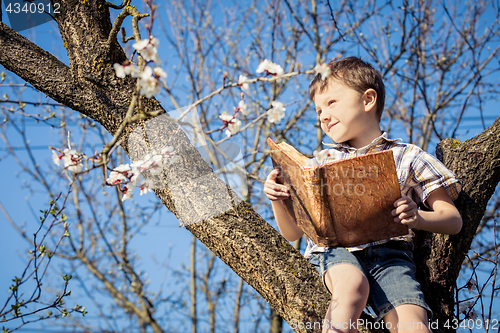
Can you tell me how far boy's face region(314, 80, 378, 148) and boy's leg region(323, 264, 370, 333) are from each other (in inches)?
23.9

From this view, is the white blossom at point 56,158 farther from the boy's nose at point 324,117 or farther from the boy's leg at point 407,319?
the boy's leg at point 407,319

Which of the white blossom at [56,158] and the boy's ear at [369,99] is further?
the boy's ear at [369,99]

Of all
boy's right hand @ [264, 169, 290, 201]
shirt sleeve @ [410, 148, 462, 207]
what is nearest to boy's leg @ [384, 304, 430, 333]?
shirt sleeve @ [410, 148, 462, 207]

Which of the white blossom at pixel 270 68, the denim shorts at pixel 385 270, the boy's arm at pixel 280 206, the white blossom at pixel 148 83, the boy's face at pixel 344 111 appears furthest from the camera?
the boy's face at pixel 344 111

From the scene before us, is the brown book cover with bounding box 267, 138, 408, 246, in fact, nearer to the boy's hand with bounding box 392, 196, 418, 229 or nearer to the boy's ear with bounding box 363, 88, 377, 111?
the boy's hand with bounding box 392, 196, 418, 229

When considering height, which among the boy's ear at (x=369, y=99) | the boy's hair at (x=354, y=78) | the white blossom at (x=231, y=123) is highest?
the boy's hair at (x=354, y=78)

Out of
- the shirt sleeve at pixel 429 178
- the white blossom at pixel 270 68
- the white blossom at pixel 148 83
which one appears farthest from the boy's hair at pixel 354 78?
the white blossom at pixel 148 83

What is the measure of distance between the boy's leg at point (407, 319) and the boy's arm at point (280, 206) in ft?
1.65

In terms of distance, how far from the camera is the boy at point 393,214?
1.19 metres

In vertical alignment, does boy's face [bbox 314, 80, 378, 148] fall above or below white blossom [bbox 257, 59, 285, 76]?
above

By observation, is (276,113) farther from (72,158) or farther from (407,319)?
(407,319)

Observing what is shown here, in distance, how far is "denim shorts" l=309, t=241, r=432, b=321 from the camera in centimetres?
126

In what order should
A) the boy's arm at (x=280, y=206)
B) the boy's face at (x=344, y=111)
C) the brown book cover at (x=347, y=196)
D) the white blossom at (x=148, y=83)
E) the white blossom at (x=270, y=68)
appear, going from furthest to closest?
the boy's face at (x=344, y=111)
the boy's arm at (x=280, y=206)
the brown book cover at (x=347, y=196)
the white blossom at (x=270, y=68)
the white blossom at (x=148, y=83)

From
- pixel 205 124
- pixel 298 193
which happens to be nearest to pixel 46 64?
pixel 298 193
